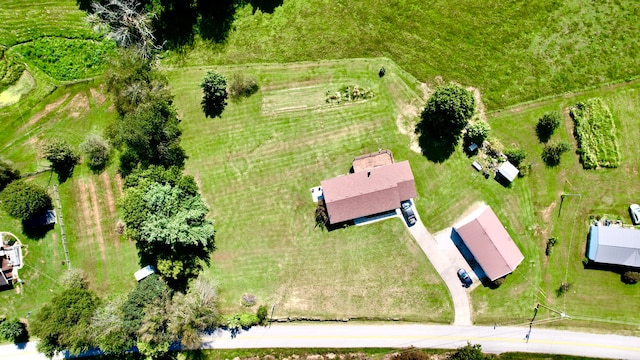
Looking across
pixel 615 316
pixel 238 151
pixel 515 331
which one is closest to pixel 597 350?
pixel 615 316

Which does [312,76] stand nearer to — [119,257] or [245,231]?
[245,231]

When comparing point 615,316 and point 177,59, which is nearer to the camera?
point 615,316

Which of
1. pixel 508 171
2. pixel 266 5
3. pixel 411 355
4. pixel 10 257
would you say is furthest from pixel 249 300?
pixel 266 5

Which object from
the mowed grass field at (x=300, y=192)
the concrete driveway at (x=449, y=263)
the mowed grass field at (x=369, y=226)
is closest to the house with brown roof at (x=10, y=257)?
the mowed grass field at (x=300, y=192)

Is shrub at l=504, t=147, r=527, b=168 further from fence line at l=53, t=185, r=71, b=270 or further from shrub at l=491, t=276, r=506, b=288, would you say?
fence line at l=53, t=185, r=71, b=270

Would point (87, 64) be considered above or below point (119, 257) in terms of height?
above

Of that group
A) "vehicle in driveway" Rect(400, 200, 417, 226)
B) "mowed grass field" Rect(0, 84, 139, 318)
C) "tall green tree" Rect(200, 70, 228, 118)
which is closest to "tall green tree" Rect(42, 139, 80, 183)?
"mowed grass field" Rect(0, 84, 139, 318)

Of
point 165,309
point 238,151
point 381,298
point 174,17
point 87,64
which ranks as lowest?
point 165,309
